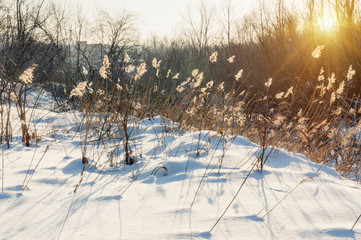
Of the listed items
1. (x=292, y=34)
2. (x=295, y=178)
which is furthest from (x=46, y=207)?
(x=292, y=34)

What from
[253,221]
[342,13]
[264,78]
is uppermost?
[342,13]

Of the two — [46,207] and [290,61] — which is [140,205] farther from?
[290,61]

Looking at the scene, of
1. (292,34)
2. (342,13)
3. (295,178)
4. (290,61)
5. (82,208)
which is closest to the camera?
(82,208)

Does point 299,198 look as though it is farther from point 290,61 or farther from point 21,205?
point 290,61

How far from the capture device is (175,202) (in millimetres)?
1419

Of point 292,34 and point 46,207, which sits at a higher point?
point 292,34

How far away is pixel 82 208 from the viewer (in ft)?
4.33

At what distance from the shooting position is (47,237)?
1046 millimetres

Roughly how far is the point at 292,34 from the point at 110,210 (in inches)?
286

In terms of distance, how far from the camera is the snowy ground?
1117 mm

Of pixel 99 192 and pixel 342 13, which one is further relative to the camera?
pixel 342 13

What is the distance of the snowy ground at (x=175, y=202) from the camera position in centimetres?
112

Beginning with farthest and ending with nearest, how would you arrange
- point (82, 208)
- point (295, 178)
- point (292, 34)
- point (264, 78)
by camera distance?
1. point (264, 78)
2. point (292, 34)
3. point (295, 178)
4. point (82, 208)

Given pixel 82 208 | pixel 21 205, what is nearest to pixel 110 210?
pixel 82 208
